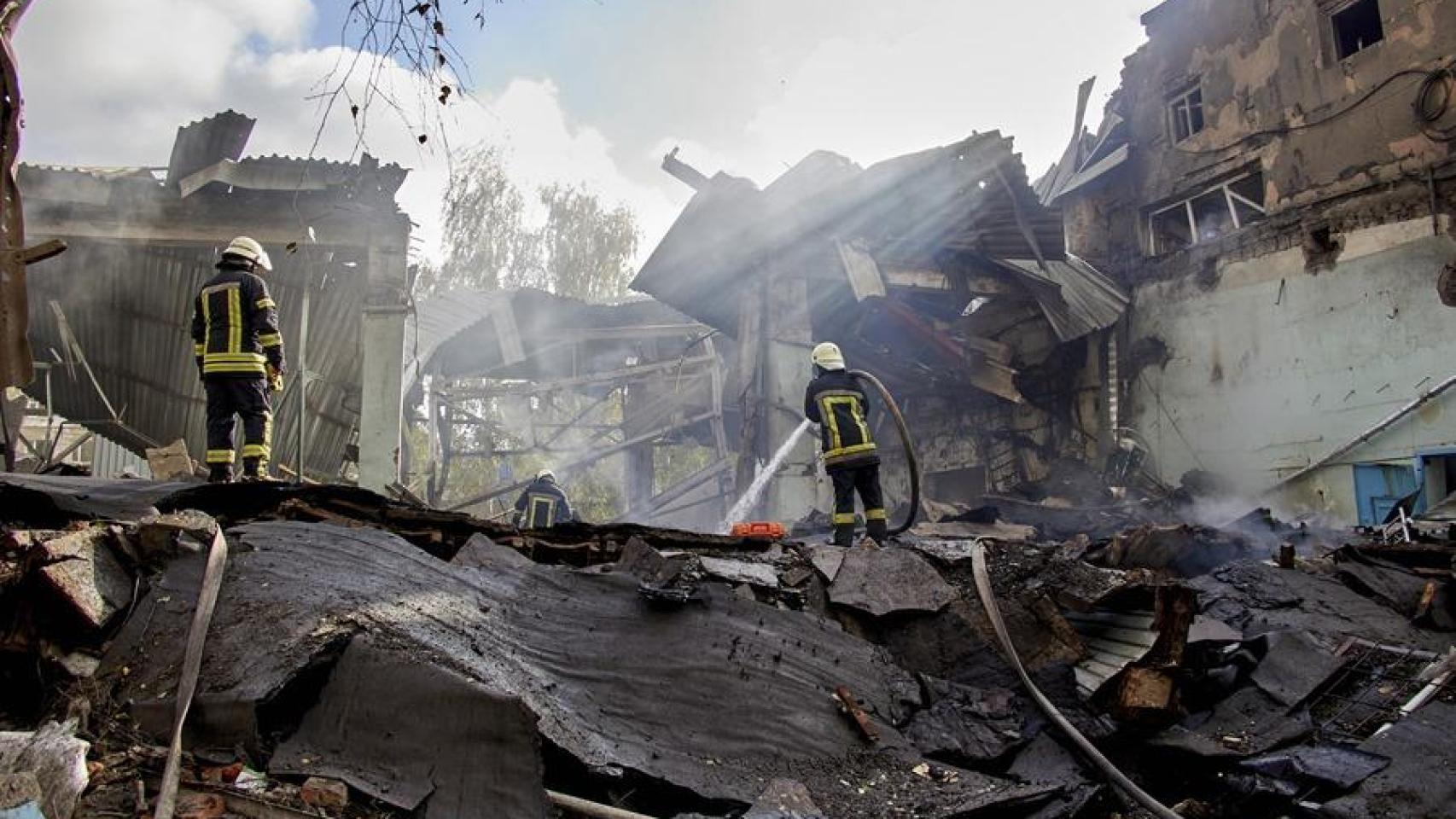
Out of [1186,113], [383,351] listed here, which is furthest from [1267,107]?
[383,351]

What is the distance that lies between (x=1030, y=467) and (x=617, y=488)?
11721 mm

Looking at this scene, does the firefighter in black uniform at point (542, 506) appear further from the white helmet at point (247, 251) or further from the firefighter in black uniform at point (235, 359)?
the white helmet at point (247, 251)

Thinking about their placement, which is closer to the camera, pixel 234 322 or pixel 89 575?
pixel 89 575

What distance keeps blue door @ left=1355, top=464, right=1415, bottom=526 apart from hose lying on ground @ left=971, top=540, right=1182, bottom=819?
9477 mm

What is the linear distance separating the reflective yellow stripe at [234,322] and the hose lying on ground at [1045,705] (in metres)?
4.67

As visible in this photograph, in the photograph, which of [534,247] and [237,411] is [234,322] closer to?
[237,411]

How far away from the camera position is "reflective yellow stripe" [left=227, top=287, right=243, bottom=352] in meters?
5.31

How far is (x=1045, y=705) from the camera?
376 centimetres

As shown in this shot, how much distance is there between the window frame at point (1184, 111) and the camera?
14547 millimetres

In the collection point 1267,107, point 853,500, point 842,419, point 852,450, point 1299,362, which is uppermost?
point 1267,107

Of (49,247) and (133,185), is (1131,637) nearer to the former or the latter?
(49,247)

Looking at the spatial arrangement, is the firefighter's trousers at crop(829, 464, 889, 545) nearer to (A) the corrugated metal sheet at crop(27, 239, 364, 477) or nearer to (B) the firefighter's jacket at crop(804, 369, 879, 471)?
(B) the firefighter's jacket at crop(804, 369, 879, 471)

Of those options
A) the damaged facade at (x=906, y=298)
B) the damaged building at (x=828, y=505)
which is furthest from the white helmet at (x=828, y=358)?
the damaged facade at (x=906, y=298)

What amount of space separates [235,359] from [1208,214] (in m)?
14.9
